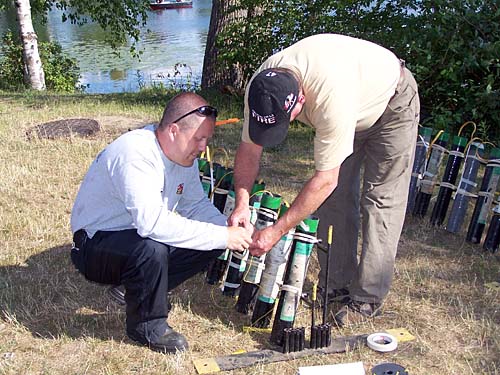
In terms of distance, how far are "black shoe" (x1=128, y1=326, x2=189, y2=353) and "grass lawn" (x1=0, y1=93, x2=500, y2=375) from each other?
0.04 metres

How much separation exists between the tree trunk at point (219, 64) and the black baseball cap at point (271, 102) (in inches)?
293

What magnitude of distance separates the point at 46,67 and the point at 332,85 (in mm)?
15553

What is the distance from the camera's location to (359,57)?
132 inches

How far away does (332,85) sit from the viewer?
3.04 m

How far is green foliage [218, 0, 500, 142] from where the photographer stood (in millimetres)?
7402

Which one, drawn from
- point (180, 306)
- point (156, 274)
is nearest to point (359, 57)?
point (156, 274)

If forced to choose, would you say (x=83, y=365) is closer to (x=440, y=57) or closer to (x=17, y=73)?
(x=440, y=57)

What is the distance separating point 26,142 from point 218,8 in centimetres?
427

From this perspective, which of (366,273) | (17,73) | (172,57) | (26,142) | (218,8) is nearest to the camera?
(366,273)

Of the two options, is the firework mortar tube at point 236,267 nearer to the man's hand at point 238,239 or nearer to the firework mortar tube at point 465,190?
the man's hand at point 238,239

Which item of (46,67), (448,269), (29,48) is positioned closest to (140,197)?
(448,269)

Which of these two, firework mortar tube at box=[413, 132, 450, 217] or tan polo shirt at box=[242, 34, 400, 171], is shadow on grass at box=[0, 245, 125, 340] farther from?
firework mortar tube at box=[413, 132, 450, 217]

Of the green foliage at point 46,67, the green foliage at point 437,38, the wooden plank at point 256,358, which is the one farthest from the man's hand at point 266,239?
the green foliage at point 46,67

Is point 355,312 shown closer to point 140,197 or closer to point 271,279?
point 271,279
